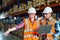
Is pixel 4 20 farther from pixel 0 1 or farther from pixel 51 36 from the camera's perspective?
pixel 51 36

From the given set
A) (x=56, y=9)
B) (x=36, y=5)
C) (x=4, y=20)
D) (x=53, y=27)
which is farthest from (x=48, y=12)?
(x=4, y=20)

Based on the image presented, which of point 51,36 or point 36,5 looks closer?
point 51,36

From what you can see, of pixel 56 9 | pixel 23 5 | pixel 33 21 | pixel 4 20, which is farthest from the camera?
pixel 4 20

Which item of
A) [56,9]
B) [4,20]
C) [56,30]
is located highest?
[56,9]

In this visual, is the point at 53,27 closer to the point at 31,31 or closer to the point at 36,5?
the point at 31,31

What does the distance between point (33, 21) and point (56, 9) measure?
1.06 m

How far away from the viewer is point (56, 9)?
16.5ft

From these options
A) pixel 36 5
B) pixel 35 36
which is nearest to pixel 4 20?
pixel 36 5

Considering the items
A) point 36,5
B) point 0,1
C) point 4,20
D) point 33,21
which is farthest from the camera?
point 4,20

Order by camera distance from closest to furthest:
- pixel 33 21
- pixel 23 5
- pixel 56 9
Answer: pixel 33 21
pixel 56 9
pixel 23 5

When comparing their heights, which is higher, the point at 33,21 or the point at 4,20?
the point at 33,21

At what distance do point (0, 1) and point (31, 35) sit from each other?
21.3ft

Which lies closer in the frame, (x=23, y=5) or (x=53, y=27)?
(x=53, y=27)

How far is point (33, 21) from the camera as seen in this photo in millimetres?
4148
